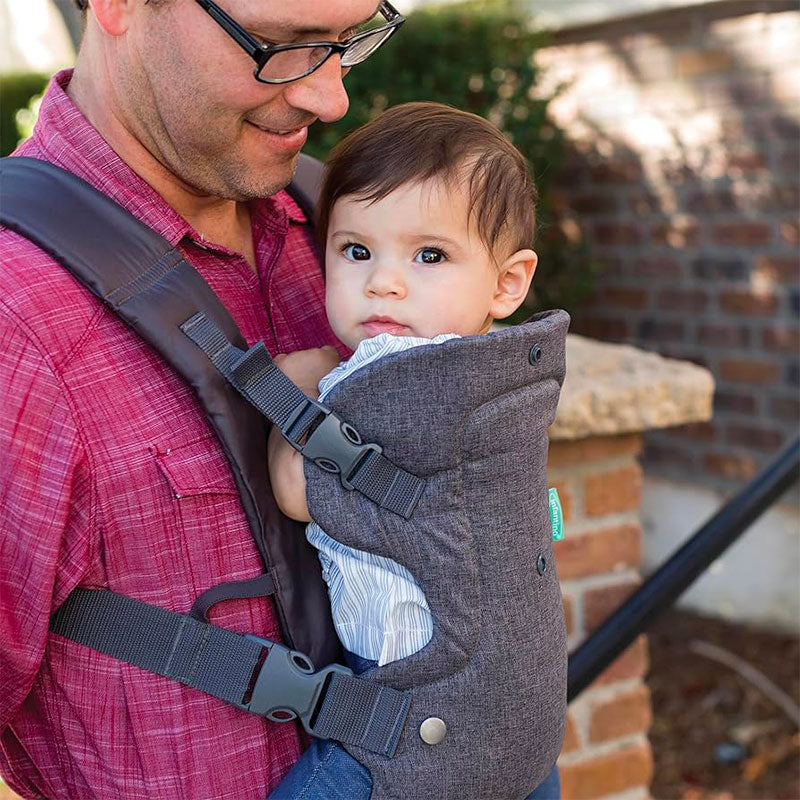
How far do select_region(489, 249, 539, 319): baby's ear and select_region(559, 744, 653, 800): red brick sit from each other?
1245 millimetres

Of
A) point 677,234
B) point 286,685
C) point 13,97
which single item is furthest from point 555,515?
point 13,97

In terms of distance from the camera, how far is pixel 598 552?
251cm

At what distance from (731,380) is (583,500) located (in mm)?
2025

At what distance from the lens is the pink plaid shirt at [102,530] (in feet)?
4.49

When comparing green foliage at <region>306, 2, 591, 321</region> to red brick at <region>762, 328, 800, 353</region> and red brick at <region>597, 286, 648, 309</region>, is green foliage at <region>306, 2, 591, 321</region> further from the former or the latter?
red brick at <region>762, 328, 800, 353</region>

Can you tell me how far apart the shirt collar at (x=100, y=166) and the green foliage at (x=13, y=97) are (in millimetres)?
4889

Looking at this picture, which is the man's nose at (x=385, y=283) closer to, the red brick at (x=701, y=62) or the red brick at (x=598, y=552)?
the red brick at (x=598, y=552)

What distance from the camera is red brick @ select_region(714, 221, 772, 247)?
161 inches

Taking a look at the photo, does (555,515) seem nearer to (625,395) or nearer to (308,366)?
(308,366)

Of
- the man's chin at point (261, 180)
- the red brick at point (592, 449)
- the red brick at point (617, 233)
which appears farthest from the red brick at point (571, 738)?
the red brick at point (617, 233)

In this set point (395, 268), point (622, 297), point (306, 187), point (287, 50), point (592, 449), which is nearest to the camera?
point (287, 50)

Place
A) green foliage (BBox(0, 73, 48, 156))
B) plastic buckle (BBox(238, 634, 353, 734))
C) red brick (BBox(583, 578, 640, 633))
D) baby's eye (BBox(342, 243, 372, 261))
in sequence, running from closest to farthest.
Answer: plastic buckle (BBox(238, 634, 353, 734)) → baby's eye (BBox(342, 243, 372, 261)) → red brick (BBox(583, 578, 640, 633)) → green foliage (BBox(0, 73, 48, 156))

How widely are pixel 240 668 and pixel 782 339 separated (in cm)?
310

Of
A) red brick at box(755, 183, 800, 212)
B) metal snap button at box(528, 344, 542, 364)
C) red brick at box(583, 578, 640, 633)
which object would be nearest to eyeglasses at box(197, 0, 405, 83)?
metal snap button at box(528, 344, 542, 364)
